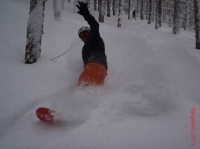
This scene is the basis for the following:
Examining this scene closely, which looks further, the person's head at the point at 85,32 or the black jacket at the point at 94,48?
the person's head at the point at 85,32

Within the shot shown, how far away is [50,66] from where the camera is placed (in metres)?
4.37

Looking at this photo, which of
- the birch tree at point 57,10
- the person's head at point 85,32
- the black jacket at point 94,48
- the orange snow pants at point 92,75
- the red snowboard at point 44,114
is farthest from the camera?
the birch tree at point 57,10

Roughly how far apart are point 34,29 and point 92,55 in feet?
5.41

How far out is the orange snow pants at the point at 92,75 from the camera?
10.8 ft

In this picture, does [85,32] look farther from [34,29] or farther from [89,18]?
[34,29]

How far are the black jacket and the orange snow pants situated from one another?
240 millimetres

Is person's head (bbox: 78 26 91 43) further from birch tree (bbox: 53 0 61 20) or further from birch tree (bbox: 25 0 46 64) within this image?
birch tree (bbox: 53 0 61 20)

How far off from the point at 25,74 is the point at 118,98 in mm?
2171

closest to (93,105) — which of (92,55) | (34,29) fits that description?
(92,55)

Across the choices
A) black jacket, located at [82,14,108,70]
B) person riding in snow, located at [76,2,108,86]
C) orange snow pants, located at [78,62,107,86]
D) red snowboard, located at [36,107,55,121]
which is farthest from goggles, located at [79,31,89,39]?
red snowboard, located at [36,107,55,121]

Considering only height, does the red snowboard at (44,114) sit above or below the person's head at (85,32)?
below

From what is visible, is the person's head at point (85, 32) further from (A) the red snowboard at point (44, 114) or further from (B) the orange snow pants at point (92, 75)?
(A) the red snowboard at point (44, 114)

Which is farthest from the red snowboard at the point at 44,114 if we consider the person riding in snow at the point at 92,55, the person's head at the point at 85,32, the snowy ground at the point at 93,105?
the person's head at the point at 85,32

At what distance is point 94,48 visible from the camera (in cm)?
429
